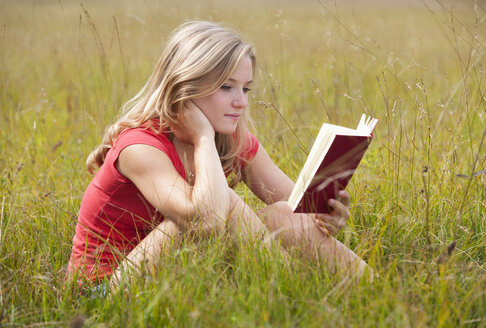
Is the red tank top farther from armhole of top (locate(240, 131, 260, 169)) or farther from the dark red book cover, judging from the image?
the dark red book cover

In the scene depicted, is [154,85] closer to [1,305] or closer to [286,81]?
[1,305]

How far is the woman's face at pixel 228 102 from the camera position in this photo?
2504 millimetres

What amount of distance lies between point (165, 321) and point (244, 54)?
128 centimetres

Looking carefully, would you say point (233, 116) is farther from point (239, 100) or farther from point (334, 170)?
point (334, 170)

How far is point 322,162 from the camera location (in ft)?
6.45

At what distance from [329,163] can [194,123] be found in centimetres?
72

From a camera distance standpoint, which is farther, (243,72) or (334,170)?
(243,72)

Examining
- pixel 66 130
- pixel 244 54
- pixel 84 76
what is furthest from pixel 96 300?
pixel 84 76

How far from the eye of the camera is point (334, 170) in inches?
80.5

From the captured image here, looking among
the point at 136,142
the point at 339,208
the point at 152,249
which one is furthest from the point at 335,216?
the point at 136,142

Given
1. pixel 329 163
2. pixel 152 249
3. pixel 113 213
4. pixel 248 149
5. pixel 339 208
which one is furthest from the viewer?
pixel 248 149

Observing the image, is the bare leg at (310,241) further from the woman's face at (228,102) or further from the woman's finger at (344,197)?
the woman's face at (228,102)

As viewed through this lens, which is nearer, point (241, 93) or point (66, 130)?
point (241, 93)

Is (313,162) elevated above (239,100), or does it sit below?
below
